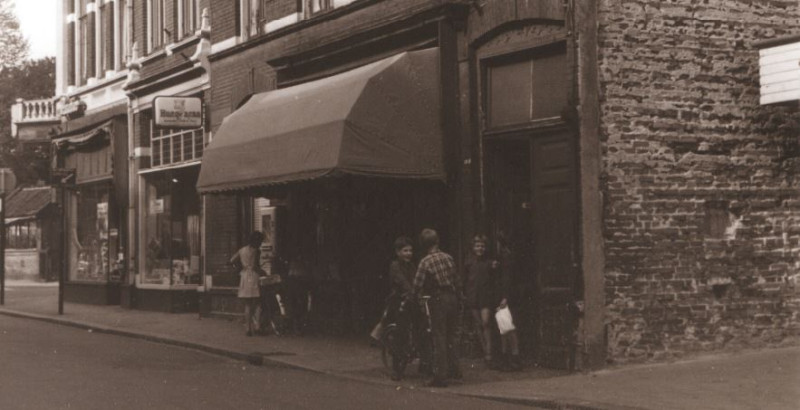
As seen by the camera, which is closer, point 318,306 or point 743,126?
point 743,126

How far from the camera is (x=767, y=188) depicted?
15.3 metres

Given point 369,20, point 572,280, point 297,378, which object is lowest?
point 297,378

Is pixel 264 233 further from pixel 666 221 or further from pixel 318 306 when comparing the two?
pixel 666 221

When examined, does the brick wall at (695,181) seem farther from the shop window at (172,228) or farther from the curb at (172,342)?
the shop window at (172,228)

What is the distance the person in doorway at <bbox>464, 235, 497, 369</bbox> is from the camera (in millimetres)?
14672

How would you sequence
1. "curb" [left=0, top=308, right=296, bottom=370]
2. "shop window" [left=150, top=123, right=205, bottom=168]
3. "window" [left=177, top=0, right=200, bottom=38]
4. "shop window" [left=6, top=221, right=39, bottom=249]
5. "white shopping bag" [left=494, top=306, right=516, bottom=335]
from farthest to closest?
"shop window" [left=6, top=221, right=39, bottom=249] → "window" [left=177, top=0, right=200, bottom=38] → "shop window" [left=150, top=123, right=205, bottom=168] → "curb" [left=0, top=308, right=296, bottom=370] → "white shopping bag" [left=494, top=306, right=516, bottom=335]

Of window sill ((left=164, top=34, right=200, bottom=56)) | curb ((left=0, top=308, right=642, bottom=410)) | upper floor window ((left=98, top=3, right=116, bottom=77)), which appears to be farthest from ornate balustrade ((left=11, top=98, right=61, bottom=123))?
window sill ((left=164, top=34, right=200, bottom=56))

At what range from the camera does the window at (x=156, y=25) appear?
27.7 meters

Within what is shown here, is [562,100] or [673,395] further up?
[562,100]

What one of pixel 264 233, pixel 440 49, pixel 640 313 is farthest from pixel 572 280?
pixel 264 233

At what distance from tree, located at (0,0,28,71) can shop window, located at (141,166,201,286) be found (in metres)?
27.5

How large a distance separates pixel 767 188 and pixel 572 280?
3.02 m

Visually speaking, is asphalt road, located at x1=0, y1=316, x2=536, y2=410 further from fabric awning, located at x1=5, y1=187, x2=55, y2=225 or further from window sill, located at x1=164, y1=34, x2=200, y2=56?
fabric awning, located at x1=5, y1=187, x2=55, y2=225

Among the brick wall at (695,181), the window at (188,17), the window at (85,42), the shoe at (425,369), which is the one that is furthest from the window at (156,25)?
the brick wall at (695,181)
